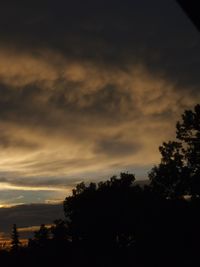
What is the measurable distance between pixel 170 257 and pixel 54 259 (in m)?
14.2

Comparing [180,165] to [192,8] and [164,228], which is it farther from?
[192,8]

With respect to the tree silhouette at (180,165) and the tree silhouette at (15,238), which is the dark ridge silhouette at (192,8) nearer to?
the tree silhouette at (180,165)

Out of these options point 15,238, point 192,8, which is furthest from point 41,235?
point 192,8

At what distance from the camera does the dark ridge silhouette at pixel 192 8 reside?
5.42 ft

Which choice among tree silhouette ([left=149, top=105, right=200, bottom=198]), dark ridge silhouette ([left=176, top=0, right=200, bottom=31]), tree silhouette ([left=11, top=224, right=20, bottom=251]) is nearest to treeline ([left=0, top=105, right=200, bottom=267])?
tree silhouette ([left=149, top=105, right=200, bottom=198])

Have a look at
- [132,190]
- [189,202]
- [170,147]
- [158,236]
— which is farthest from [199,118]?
[132,190]

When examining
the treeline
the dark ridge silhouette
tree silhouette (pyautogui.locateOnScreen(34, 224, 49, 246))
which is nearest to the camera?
the dark ridge silhouette

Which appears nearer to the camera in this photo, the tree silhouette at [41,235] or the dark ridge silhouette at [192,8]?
the dark ridge silhouette at [192,8]

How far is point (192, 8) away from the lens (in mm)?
1689

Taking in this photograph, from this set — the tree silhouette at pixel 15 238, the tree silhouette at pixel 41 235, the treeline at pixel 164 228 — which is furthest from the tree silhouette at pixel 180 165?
the tree silhouette at pixel 15 238

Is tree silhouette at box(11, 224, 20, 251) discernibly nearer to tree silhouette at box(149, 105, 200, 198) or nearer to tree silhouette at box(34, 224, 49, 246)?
tree silhouette at box(34, 224, 49, 246)

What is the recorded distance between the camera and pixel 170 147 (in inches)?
1925

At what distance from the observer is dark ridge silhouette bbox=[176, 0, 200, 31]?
1.65 meters

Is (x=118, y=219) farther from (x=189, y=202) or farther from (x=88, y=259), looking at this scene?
(x=189, y=202)
